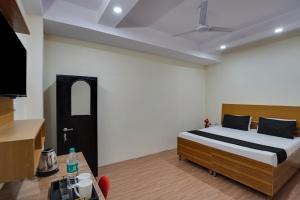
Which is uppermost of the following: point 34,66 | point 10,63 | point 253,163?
point 34,66

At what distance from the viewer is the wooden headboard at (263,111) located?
10.9ft

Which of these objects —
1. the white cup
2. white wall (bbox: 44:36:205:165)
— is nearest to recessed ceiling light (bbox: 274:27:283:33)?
white wall (bbox: 44:36:205:165)

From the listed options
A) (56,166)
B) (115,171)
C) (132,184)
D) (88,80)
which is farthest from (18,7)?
(115,171)

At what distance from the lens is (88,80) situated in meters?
2.71

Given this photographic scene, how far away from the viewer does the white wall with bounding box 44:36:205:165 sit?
2.87 metres

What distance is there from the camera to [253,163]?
2.39 meters

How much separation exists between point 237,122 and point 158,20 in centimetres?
300

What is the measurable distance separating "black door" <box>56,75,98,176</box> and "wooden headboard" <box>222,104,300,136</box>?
3.62 m

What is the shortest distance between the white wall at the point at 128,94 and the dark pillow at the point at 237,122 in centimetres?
105

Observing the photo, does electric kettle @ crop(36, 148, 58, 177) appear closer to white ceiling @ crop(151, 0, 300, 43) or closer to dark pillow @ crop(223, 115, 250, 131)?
white ceiling @ crop(151, 0, 300, 43)

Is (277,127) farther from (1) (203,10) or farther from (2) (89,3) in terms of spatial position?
(2) (89,3)

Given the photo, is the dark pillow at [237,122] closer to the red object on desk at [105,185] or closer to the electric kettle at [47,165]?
the red object on desk at [105,185]

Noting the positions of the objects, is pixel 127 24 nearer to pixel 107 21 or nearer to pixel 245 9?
pixel 107 21

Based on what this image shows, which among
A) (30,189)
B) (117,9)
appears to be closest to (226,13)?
(117,9)
